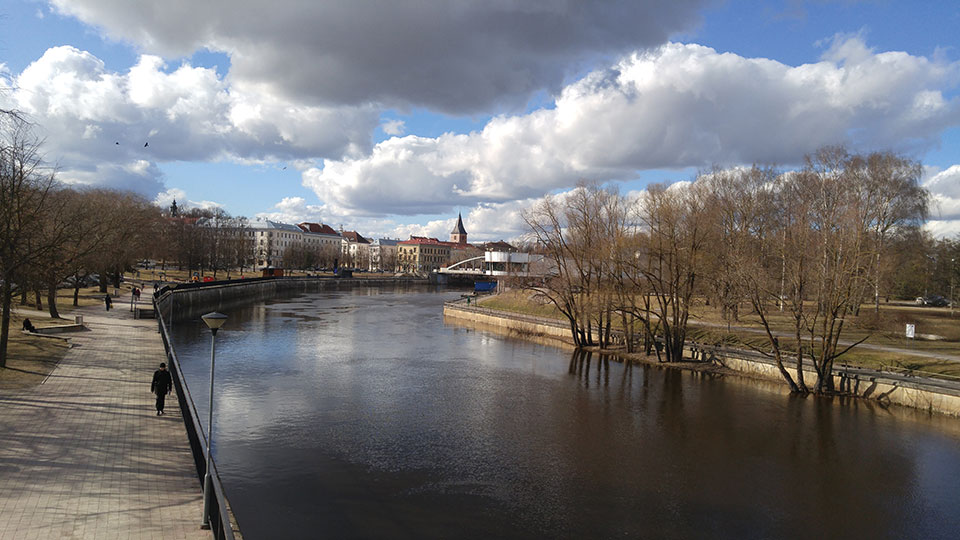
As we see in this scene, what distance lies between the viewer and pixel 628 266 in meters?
37.2

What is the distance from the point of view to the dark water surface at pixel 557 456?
45.0ft

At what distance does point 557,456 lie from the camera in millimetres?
18031

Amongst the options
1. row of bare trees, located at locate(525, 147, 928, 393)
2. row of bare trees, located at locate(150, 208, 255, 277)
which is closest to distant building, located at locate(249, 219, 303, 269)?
row of bare trees, located at locate(150, 208, 255, 277)

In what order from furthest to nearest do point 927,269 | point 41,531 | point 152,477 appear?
point 927,269
point 152,477
point 41,531

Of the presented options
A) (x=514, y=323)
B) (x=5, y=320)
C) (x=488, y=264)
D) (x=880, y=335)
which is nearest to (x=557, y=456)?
(x=5, y=320)

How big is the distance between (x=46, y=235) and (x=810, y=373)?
38317 mm

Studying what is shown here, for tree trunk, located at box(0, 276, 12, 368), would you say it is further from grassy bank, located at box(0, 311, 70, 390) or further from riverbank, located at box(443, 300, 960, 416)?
riverbank, located at box(443, 300, 960, 416)

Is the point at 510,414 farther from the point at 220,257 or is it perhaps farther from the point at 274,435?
the point at 220,257

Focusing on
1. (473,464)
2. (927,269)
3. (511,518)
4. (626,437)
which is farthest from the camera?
(927,269)

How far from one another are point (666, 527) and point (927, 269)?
57.3 metres

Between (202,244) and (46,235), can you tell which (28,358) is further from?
(202,244)

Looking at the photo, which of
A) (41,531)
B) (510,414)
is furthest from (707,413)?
(41,531)

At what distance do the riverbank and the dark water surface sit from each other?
1048 mm

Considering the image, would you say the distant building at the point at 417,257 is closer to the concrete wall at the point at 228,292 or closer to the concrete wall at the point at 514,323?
the concrete wall at the point at 228,292
